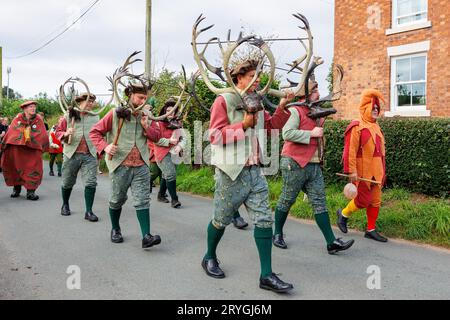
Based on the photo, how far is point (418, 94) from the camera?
41.7 feet

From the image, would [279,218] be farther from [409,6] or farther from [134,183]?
[409,6]

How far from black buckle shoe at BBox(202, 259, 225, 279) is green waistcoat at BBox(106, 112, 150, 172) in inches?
66.1

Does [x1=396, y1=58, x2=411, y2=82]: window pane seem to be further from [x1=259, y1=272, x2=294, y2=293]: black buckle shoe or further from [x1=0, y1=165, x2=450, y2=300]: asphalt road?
[x1=259, y1=272, x2=294, y2=293]: black buckle shoe

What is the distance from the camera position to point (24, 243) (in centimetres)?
555

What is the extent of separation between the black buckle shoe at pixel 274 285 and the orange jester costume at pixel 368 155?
2.26 meters

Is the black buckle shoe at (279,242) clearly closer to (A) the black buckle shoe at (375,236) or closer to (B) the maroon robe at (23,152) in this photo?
(A) the black buckle shoe at (375,236)

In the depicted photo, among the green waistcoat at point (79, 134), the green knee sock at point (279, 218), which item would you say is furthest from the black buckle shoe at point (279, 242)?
the green waistcoat at point (79, 134)

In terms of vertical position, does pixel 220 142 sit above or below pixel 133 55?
below

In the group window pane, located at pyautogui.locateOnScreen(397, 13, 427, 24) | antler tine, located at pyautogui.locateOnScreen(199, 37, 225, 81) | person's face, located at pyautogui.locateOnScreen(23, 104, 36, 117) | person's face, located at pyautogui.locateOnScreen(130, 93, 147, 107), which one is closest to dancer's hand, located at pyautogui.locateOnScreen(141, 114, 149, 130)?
person's face, located at pyautogui.locateOnScreen(130, 93, 147, 107)

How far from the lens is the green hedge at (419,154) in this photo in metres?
7.09

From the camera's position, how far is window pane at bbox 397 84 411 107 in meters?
12.9

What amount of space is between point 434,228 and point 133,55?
443 cm
